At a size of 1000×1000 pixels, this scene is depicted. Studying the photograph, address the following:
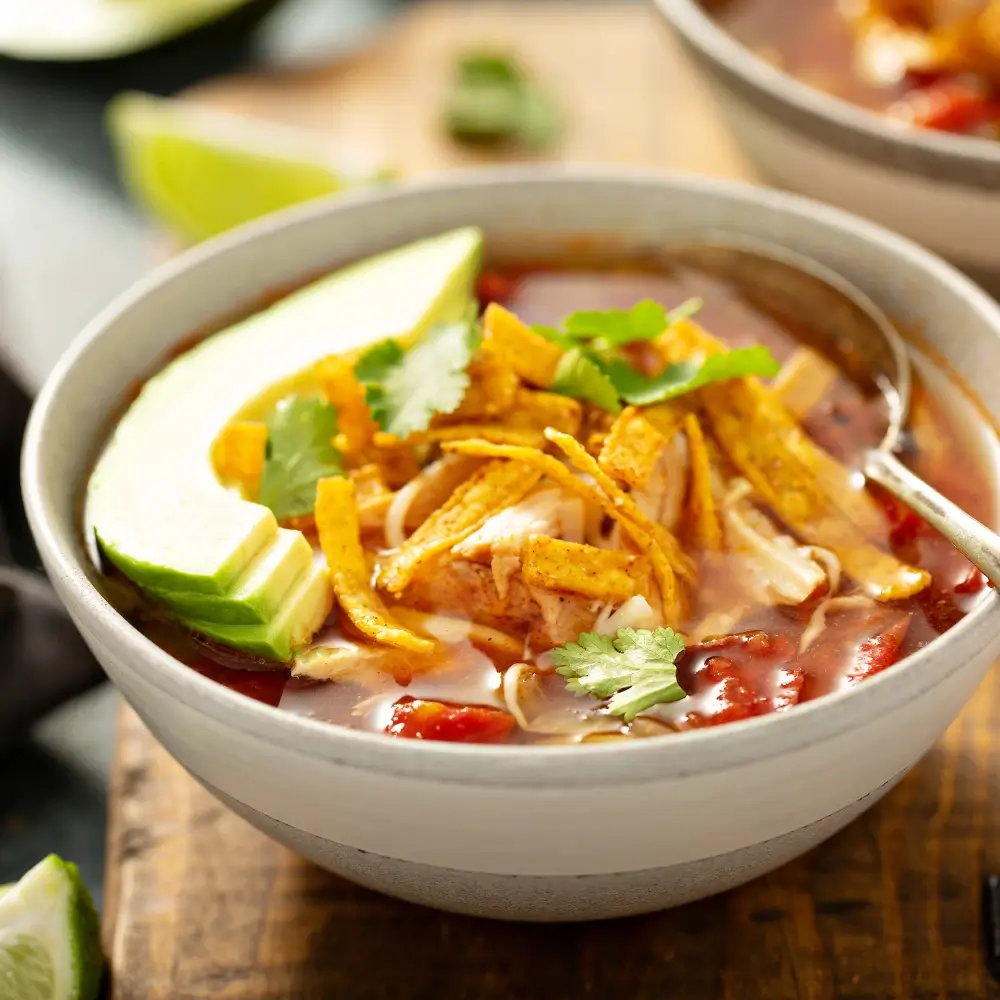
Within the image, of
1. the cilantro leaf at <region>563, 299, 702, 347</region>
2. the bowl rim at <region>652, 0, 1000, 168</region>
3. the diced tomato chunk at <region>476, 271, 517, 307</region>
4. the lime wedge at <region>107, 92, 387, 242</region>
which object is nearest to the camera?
the cilantro leaf at <region>563, 299, 702, 347</region>

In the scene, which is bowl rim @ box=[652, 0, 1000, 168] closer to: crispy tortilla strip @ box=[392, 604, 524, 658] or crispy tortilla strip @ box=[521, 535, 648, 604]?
crispy tortilla strip @ box=[521, 535, 648, 604]

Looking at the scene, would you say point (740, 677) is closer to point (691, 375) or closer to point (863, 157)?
point (691, 375)

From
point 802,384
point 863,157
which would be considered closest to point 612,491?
point 802,384

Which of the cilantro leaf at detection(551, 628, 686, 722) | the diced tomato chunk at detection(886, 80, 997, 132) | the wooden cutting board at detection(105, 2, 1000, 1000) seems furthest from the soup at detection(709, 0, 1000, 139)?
the cilantro leaf at detection(551, 628, 686, 722)

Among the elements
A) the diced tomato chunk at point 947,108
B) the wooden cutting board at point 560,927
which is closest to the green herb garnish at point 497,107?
Answer: the diced tomato chunk at point 947,108

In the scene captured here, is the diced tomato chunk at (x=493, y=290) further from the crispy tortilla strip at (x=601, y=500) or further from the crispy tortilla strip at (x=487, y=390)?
the crispy tortilla strip at (x=601, y=500)

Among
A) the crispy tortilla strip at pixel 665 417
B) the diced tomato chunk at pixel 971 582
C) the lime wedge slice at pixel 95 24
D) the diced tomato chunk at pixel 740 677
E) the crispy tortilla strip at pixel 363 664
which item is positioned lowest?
the lime wedge slice at pixel 95 24

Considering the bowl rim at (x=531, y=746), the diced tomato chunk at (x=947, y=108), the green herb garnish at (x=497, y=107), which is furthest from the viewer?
the green herb garnish at (x=497, y=107)
